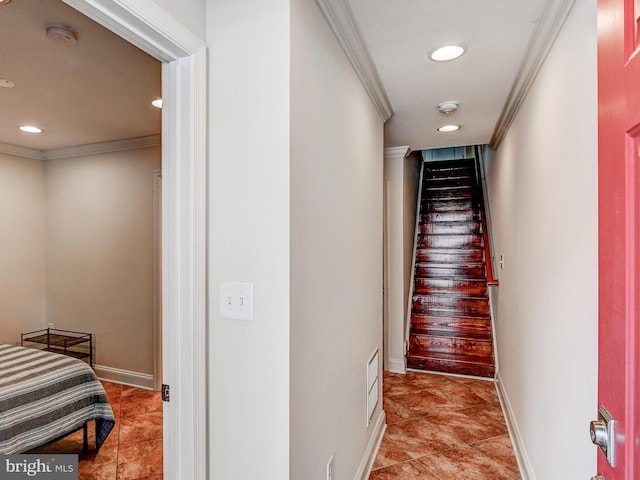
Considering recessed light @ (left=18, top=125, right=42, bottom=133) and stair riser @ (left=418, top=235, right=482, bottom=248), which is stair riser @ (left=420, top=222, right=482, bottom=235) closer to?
stair riser @ (left=418, top=235, right=482, bottom=248)

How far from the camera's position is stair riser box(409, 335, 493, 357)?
396cm

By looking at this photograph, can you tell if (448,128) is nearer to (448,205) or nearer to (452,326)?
(452,326)

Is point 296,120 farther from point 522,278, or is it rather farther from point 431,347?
point 431,347

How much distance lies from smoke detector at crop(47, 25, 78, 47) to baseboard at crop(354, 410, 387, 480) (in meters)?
2.58

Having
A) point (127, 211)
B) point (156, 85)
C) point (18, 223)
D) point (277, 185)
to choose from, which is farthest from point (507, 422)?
point (18, 223)

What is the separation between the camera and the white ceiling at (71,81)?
165 cm

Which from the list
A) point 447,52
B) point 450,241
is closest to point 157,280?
point 447,52

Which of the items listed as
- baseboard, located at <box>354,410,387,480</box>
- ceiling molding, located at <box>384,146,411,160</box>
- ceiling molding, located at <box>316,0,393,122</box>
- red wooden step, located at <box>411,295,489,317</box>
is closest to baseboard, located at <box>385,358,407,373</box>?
red wooden step, located at <box>411,295,489,317</box>

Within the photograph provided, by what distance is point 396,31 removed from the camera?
1.72m

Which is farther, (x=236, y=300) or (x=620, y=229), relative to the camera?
(x=236, y=300)

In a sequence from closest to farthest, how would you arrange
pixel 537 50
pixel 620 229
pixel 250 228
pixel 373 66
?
1. pixel 620 229
2. pixel 250 228
3. pixel 537 50
4. pixel 373 66

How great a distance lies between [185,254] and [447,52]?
1.62 m

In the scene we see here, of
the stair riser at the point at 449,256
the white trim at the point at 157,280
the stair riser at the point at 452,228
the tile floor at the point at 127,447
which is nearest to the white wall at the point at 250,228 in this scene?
the tile floor at the point at 127,447

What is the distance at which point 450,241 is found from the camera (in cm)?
532
